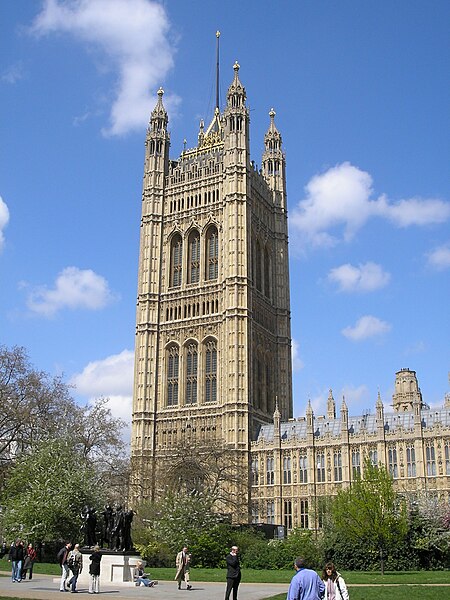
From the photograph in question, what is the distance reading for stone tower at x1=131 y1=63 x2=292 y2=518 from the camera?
220ft

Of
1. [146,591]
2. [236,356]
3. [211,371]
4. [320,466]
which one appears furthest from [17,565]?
[211,371]

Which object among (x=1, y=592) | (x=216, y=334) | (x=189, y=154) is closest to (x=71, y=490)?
(x=1, y=592)

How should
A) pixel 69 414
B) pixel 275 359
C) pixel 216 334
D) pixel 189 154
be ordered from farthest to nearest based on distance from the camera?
pixel 189 154
pixel 275 359
pixel 216 334
pixel 69 414

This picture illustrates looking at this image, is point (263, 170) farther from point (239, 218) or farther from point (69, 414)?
point (69, 414)

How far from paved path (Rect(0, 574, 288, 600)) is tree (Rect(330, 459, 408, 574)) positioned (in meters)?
7.78

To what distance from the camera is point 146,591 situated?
907 inches

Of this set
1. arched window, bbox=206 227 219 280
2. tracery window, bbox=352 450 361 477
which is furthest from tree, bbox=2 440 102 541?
arched window, bbox=206 227 219 280

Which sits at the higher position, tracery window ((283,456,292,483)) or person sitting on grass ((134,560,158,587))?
tracery window ((283,456,292,483))

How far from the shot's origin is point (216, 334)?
69.7 metres

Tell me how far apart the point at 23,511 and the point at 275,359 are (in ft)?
133

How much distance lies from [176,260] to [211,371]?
13.4m

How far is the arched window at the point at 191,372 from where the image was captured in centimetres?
6925

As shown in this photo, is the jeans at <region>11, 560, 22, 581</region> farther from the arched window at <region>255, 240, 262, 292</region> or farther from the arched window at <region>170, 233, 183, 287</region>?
the arched window at <region>255, 240, 262, 292</region>

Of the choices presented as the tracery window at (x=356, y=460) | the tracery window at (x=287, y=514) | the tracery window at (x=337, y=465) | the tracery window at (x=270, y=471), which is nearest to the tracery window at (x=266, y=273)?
the tracery window at (x=270, y=471)
